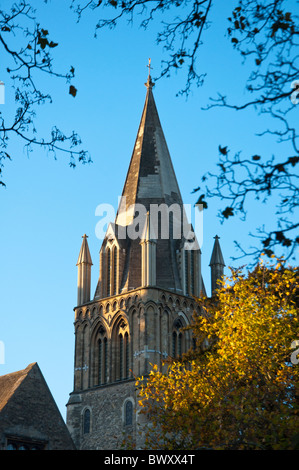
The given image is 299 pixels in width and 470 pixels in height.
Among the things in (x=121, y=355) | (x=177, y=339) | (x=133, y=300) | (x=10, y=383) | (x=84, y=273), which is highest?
(x=84, y=273)

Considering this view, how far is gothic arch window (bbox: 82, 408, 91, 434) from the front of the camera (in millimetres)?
51081

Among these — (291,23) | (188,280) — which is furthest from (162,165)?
(291,23)

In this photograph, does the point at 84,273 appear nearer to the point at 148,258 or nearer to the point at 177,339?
the point at 148,258

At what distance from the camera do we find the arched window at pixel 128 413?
49.0m

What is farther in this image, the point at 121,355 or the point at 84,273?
the point at 84,273

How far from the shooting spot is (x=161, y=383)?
30594mm

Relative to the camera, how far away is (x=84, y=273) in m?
55.7

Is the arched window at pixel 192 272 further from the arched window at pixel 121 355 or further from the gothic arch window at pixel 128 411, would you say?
the gothic arch window at pixel 128 411

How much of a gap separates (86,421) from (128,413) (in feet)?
10.3

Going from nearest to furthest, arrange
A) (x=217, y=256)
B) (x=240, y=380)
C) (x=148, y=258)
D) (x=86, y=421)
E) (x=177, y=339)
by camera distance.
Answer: (x=240, y=380) < (x=86, y=421) < (x=148, y=258) < (x=177, y=339) < (x=217, y=256)

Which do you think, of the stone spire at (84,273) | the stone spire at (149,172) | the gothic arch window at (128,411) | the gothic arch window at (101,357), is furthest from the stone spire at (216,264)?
the gothic arch window at (128,411)

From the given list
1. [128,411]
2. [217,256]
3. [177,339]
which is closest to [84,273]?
[177,339]

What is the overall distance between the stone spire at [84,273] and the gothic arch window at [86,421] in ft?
21.9
